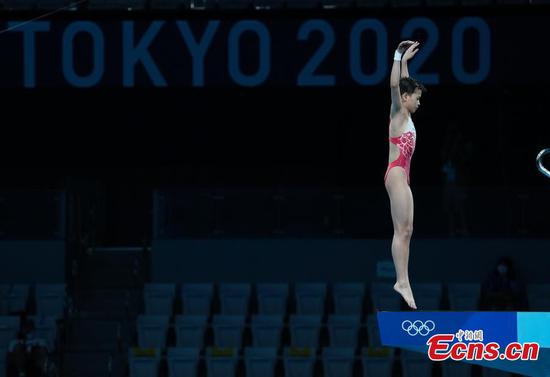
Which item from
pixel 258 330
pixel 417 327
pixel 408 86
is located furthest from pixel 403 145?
pixel 258 330

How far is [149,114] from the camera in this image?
930 inches

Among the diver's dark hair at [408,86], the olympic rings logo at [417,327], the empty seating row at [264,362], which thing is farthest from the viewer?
the empty seating row at [264,362]

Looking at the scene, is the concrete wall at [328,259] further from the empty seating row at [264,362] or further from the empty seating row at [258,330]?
the empty seating row at [264,362]

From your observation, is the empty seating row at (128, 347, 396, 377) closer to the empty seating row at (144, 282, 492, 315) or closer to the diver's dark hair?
the empty seating row at (144, 282, 492, 315)

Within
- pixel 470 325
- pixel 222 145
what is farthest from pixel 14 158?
pixel 470 325

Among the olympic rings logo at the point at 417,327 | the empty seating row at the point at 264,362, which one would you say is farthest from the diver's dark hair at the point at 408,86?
the empty seating row at the point at 264,362

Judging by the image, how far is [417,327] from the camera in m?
10.2

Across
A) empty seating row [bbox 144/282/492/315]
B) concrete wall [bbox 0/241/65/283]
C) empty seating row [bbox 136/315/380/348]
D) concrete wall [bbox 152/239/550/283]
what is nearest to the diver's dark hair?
empty seating row [bbox 136/315/380/348]

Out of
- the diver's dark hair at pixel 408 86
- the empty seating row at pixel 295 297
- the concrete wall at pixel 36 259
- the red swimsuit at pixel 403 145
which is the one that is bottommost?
the empty seating row at pixel 295 297

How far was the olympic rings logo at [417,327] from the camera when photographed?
401 inches

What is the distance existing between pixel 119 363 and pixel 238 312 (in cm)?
161

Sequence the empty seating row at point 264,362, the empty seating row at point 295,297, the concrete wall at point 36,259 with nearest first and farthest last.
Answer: the empty seating row at point 264,362, the empty seating row at point 295,297, the concrete wall at point 36,259

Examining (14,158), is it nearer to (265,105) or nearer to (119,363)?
(265,105)

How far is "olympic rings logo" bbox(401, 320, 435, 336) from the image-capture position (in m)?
10.2
